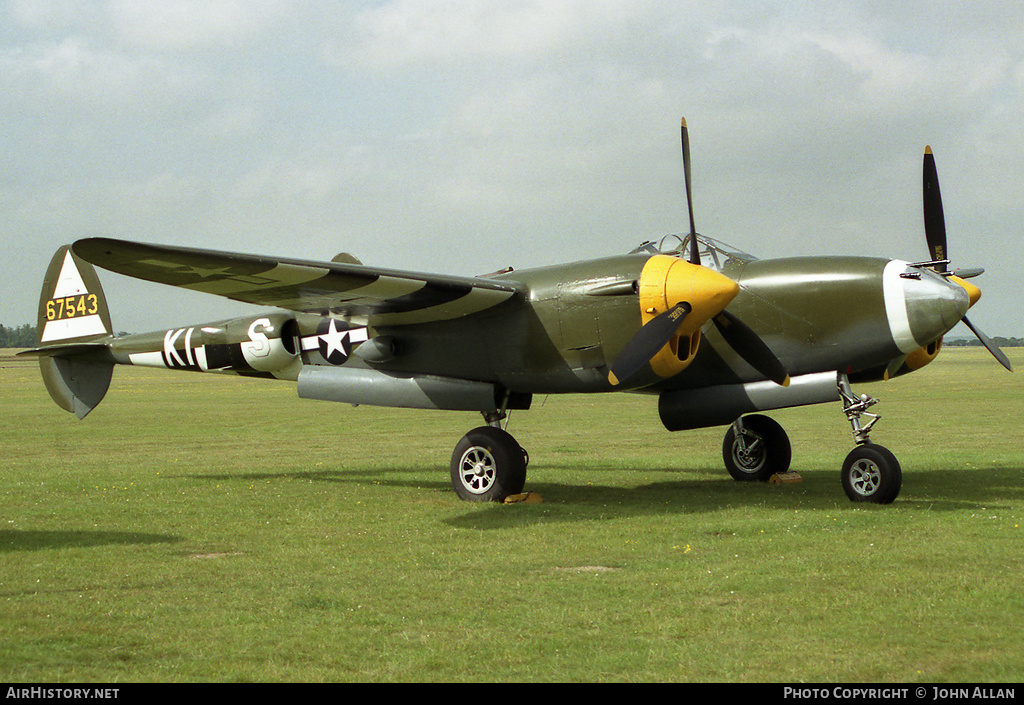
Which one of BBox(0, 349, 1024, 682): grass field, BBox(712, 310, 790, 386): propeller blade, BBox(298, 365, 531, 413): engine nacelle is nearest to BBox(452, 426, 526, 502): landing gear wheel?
BBox(0, 349, 1024, 682): grass field

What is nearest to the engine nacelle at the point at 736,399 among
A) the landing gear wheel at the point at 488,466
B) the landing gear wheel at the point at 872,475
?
the landing gear wheel at the point at 872,475

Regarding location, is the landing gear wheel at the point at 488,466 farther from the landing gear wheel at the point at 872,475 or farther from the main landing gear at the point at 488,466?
the landing gear wheel at the point at 872,475

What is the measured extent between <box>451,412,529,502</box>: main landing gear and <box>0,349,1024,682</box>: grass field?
0.40 metres

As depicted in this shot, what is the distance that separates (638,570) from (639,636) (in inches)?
82.5

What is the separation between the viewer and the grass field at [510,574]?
5.57m

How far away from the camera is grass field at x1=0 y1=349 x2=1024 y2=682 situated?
18.3 ft

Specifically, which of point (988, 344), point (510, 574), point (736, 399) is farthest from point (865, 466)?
point (510, 574)

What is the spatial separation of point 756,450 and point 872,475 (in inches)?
128

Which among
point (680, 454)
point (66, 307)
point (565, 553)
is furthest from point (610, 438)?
point (565, 553)

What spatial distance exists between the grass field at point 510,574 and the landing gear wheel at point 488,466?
0.39 meters

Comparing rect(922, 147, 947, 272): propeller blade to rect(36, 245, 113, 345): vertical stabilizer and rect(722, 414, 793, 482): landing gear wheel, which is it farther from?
rect(36, 245, 113, 345): vertical stabilizer

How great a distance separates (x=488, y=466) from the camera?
41.1 feet

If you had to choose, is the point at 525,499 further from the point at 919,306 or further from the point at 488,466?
the point at 919,306

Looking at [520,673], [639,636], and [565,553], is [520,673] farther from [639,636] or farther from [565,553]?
[565,553]
